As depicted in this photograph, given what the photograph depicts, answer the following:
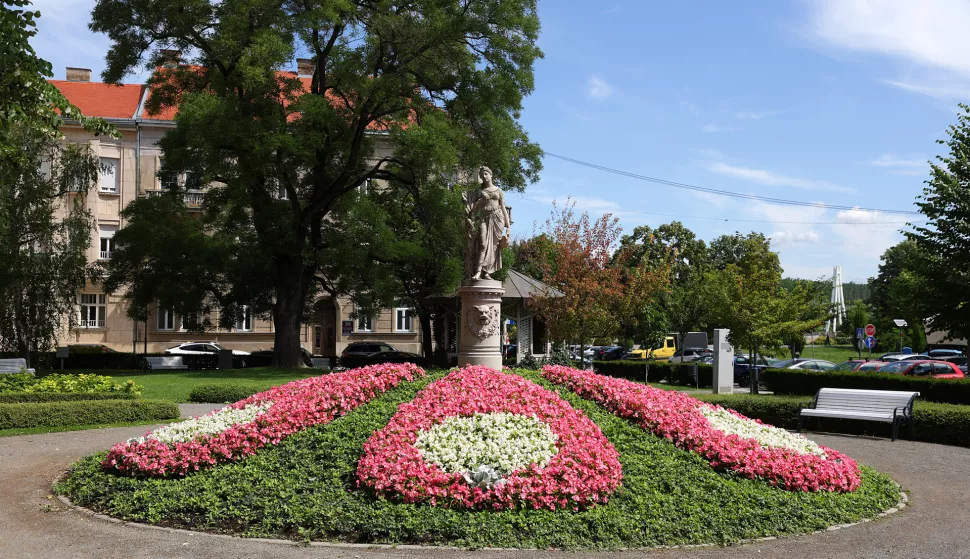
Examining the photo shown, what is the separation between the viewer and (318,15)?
88.9 feet

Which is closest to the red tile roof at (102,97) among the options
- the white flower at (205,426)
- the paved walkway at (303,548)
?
the white flower at (205,426)

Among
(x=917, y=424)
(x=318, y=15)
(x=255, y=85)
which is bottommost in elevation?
(x=917, y=424)

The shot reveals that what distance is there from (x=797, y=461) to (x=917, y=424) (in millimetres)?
7271

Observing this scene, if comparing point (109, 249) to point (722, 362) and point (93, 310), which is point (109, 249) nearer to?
point (93, 310)

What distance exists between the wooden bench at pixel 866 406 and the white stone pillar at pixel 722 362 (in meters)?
8.25

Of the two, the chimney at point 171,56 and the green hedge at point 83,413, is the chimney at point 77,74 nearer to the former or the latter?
the chimney at point 171,56

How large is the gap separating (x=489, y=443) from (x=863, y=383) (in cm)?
1535

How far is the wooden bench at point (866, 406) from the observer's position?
15133 millimetres

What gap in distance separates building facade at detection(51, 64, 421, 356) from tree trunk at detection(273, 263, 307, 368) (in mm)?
15499

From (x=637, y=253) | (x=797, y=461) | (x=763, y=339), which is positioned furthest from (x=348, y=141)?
(x=637, y=253)

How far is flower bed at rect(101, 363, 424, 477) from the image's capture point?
30.6ft

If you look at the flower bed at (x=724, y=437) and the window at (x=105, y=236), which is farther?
the window at (x=105, y=236)

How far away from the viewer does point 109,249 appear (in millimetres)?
46562

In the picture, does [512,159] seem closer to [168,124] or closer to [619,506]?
[619,506]
